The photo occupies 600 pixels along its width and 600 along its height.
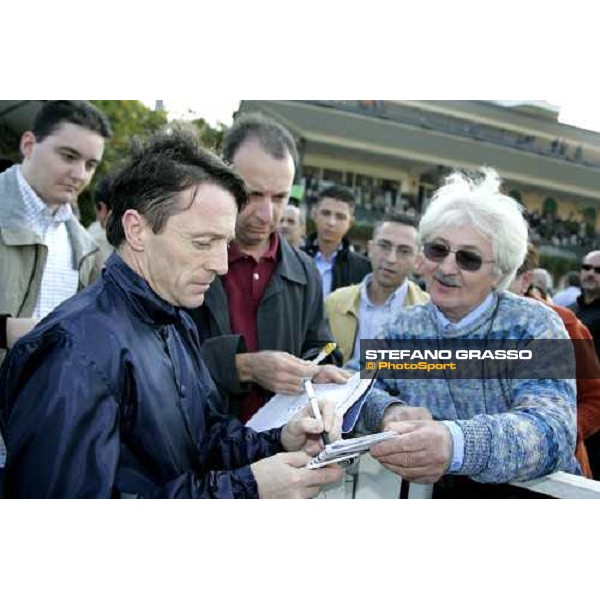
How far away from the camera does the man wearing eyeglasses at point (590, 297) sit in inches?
85.3

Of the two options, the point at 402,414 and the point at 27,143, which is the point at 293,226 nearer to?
the point at 27,143

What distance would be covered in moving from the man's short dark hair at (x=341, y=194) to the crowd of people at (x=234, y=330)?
1cm

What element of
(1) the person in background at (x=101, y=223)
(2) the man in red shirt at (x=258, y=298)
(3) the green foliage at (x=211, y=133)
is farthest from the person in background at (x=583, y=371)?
(1) the person in background at (x=101, y=223)

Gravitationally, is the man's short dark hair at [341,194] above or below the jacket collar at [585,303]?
above

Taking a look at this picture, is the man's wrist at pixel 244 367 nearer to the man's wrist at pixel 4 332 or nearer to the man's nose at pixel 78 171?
the man's wrist at pixel 4 332

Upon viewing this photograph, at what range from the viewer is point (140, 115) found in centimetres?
219

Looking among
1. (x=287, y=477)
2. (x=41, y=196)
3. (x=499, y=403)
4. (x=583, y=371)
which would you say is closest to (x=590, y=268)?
(x=583, y=371)

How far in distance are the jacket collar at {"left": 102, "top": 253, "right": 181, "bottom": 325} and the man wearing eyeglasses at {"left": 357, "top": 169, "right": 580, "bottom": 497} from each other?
2.04ft

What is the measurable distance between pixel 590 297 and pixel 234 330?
1419 mm

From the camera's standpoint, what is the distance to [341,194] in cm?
227

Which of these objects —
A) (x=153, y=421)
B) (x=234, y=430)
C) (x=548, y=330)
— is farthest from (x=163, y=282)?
(x=548, y=330)

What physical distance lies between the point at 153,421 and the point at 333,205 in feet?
3.83

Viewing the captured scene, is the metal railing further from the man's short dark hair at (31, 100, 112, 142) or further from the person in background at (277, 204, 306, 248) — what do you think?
the person in background at (277, 204, 306, 248)
